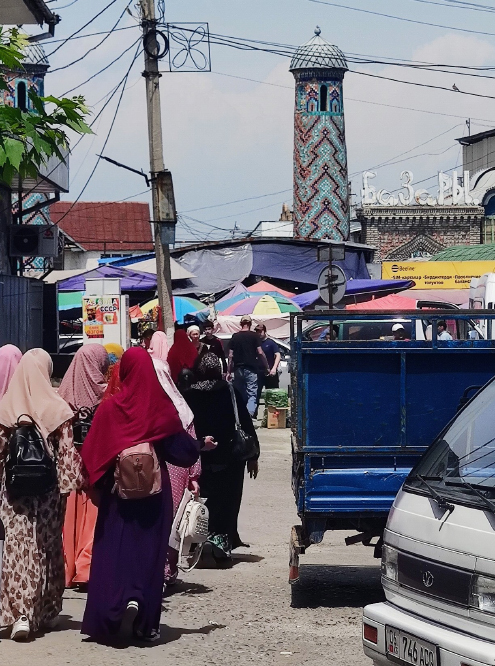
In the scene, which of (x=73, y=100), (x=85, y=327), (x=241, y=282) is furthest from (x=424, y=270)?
(x=73, y=100)

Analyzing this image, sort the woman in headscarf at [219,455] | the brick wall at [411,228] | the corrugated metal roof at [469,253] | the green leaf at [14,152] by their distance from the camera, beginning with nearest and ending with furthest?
the green leaf at [14,152] → the woman in headscarf at [219,455] → the corrugated metal roof at [469,253] → the brick wall at [411,228]

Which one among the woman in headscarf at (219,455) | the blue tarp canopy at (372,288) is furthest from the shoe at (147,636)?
the blue tarp canopy at (372,288)

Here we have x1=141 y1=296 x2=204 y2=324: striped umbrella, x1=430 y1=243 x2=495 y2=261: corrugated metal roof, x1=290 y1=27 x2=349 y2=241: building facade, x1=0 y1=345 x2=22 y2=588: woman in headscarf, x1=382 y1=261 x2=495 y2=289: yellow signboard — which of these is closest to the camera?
x1=0 y1=345 x2=22 y2=588: woman in headscarf

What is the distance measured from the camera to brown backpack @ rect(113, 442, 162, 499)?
6570mm

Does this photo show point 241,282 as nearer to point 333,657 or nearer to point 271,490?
point 271,490

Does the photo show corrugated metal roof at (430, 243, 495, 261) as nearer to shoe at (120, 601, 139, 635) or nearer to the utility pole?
the utility pole

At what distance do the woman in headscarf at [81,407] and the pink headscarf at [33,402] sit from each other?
1.15m

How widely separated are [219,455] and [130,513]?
2512 millimetres

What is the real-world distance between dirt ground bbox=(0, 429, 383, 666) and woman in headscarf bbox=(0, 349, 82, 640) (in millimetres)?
222

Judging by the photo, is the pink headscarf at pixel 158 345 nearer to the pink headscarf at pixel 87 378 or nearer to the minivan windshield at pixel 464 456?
the pink headscarf at pixel 87 378

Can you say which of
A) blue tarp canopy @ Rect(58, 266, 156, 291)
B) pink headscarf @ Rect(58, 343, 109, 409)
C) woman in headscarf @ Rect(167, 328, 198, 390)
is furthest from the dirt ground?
blue tarp canopy @ Rect(58, 266, 156, 291)

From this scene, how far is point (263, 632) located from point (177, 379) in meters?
2.99

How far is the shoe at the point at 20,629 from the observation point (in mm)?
6715

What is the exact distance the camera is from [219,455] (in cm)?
919
